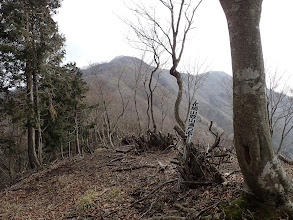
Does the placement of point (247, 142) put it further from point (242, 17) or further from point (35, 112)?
point (35, 112)

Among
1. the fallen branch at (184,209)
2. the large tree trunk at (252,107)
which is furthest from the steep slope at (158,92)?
the large tree trunk at (252,107)

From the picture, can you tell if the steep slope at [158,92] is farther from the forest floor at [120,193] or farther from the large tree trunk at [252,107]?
the large tree trunk at [252,107]

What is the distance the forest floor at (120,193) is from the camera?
2.85m

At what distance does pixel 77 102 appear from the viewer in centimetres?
1619

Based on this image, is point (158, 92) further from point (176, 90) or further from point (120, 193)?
point (176, 90)

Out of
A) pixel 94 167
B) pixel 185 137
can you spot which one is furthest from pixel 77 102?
pixel 185 137

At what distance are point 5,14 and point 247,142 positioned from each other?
1092 centimetres

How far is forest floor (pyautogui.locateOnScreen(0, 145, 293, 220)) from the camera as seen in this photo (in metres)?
2.85

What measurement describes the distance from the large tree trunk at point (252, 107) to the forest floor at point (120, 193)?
49 cm

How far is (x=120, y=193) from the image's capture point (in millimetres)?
4125

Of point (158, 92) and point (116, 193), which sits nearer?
point (116, 193)

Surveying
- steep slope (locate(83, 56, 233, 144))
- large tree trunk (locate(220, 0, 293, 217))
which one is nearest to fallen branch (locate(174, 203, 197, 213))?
large tree trunk (locate(220, 0, 293, 217))

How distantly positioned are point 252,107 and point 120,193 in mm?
3254

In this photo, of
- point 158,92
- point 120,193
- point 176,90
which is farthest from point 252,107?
point 176,90
